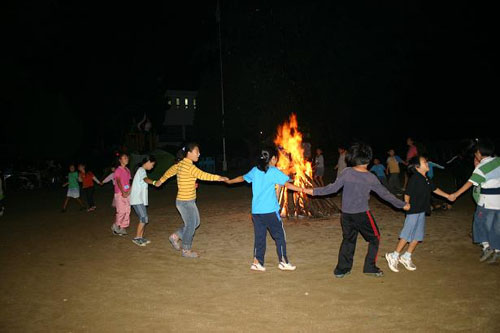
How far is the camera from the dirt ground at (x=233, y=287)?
5.31 m

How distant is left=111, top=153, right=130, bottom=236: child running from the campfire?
13.3 feet

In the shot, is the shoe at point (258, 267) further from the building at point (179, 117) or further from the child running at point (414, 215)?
the building at point (179, 117)

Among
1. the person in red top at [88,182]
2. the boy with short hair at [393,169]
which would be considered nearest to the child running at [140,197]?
the person in red top at [88,182]

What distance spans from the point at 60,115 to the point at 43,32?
5678 mm

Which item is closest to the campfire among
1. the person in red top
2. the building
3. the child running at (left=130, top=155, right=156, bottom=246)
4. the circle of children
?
the child running at (left=130, top=155, right=156, bottom=246)

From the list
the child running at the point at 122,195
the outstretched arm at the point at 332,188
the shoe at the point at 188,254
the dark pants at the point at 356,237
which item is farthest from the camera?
the child running at the point at 122,195

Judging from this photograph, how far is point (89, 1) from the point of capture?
30766 mm

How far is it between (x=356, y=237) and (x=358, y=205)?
50 centimetres

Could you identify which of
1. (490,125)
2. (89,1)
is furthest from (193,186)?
(490,125)

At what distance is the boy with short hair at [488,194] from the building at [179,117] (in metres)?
51.4

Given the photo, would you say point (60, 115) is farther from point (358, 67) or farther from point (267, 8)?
point (358, 67)

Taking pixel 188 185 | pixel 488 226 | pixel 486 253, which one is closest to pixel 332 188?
pixel 188 185

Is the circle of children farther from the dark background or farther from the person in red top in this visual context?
the dark background

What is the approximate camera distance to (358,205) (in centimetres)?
666
